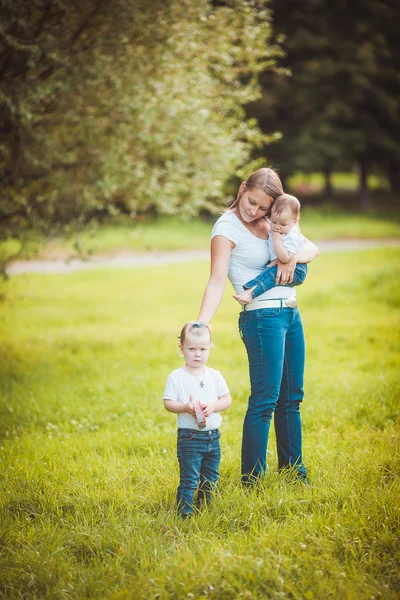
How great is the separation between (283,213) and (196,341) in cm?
98

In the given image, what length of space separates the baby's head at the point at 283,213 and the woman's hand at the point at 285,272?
0.21m

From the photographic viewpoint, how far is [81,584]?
328 cm

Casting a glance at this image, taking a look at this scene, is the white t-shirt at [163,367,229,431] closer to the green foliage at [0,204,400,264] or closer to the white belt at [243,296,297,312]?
the white belt at [243,296,297,312]

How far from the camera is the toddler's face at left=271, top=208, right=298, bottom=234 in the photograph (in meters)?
3.91

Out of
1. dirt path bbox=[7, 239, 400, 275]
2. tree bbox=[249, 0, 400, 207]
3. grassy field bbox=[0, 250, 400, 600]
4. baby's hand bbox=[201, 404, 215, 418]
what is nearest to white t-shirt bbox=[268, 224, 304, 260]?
baby's hand bbox=[201, 404, 215, 418]

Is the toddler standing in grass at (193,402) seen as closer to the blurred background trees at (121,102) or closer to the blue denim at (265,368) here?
the blue denim at (265,368)

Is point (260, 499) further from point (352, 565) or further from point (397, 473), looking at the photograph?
point (397, 473)

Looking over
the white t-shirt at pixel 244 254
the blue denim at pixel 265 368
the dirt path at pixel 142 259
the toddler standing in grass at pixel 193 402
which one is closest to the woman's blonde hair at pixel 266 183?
the white t-shirt at pixel 244 254

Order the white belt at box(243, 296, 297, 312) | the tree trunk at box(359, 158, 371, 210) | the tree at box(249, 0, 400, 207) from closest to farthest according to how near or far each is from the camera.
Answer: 1. the white belt at box(243, 296, 297, 312)
2. the tree at box(249, 0, 400, 207)
3. the tree trunk at box(359, 158, 371, 210)

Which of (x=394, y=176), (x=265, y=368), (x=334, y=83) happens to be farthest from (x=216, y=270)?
(x=394, y=176)

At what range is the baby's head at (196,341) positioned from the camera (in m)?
3.79

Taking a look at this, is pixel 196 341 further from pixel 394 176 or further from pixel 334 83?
pixel 394 176

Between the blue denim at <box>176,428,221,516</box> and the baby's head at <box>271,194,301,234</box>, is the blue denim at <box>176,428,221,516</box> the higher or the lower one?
the lower one

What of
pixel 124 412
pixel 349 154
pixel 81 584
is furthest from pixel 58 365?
pixel 349 154
